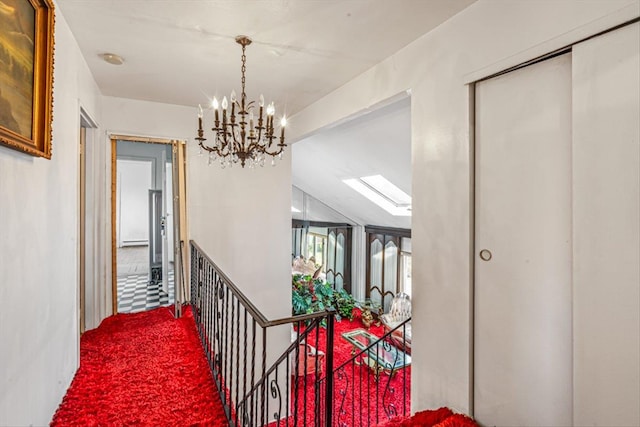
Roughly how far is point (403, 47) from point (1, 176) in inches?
93.7

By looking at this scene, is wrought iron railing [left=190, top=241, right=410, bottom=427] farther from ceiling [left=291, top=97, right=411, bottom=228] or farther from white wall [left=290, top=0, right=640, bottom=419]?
ceiling [left=291, top=97, right=411, bottom=228]

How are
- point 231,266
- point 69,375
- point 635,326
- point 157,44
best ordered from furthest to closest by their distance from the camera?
point 231,266 → point 157,44 → point 69,375 → point 635,326

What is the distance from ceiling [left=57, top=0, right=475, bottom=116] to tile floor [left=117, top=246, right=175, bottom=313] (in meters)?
2.82

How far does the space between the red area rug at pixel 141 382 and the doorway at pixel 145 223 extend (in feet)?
2.32

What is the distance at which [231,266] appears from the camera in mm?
4047

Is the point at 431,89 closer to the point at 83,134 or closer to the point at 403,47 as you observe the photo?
the point at 403,47

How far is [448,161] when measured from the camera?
1979mm

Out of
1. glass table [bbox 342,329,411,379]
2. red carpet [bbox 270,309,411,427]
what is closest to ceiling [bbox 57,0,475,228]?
red carpet [bbox 270,309,411,427]

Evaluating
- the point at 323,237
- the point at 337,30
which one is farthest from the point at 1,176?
the point at 323,237

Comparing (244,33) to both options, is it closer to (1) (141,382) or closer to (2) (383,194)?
(1) (141,382)

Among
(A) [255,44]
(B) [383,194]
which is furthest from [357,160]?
(A) [255,44]

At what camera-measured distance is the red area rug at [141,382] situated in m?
1.88

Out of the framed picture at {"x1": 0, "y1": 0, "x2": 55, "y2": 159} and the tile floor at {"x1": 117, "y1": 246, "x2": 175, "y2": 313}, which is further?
the tile floor at {"x1": 117, "y1": 246, "x2": 175, "y2": 313}

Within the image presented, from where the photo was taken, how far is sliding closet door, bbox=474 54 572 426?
150 centimetres
